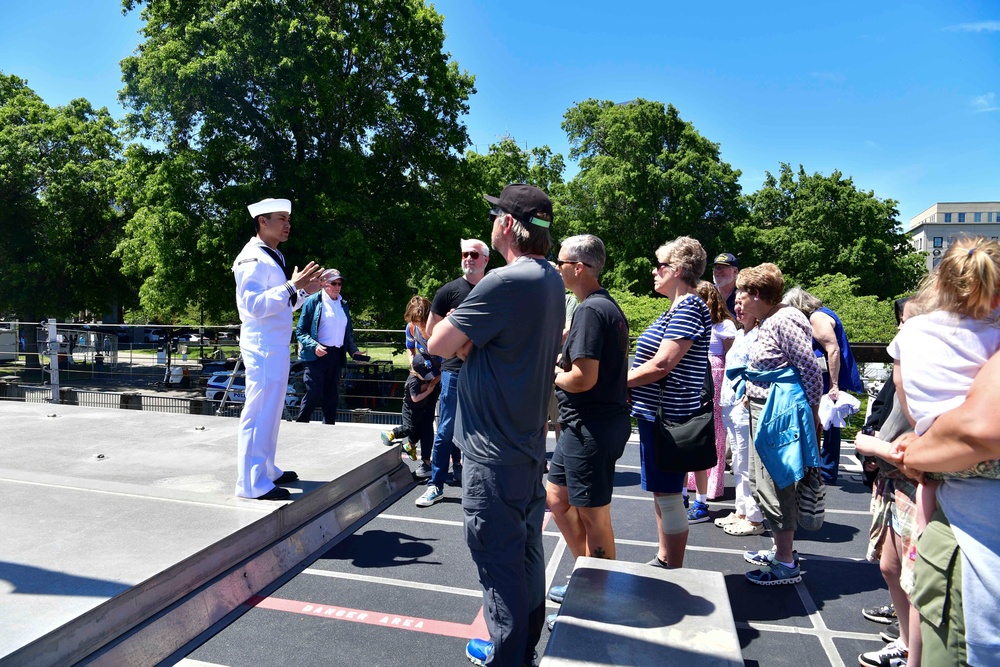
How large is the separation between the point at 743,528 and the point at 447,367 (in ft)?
8.60

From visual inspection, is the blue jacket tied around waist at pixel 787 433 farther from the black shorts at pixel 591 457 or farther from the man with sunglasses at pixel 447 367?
the man with sunglasses at pixel 447 367

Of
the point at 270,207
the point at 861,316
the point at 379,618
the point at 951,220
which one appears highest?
the point at 951,220

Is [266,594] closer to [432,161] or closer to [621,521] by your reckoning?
[621,521]

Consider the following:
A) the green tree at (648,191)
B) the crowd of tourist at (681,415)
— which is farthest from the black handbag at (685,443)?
the green tree at (648,191)

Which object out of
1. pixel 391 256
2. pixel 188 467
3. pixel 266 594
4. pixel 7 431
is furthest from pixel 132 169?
pixel 266 594

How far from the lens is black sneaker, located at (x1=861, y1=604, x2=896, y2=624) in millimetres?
3496

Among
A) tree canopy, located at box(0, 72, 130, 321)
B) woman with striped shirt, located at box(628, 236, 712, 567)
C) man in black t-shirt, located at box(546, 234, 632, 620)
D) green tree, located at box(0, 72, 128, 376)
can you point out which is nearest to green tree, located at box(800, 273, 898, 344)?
woman with striped shirt, located at box(628, 236, 712, 567)

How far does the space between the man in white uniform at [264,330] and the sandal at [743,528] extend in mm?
3293

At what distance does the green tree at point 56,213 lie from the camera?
79.0ft

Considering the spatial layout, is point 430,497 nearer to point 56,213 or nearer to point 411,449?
point 411,449

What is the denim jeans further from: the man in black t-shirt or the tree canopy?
the tree canopy

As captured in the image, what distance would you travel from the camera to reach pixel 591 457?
325 cm

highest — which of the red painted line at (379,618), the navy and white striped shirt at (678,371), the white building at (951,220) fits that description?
the white building at (951,220)

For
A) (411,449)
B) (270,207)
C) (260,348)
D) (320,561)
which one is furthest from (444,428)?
(270,207)
